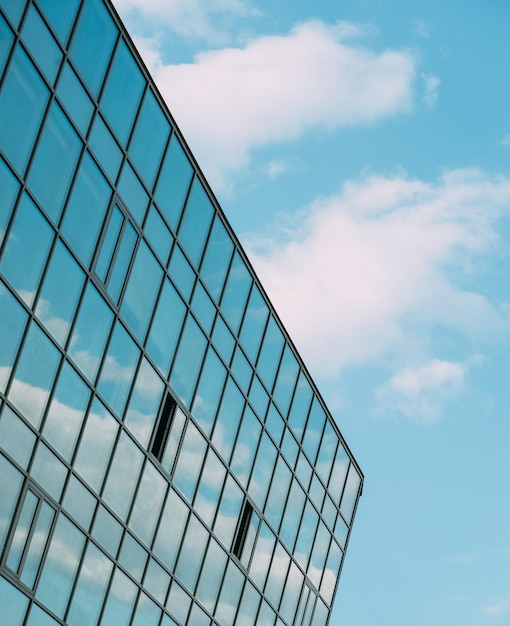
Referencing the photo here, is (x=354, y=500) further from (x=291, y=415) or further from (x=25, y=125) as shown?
(x=25, y=125)

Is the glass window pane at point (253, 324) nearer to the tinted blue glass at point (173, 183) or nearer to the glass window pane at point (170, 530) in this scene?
the tinted blue glass at point (173, 183)

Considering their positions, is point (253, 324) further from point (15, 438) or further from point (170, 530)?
point (15, 438)

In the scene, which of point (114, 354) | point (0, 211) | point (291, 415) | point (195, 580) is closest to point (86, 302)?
point (114, 354)

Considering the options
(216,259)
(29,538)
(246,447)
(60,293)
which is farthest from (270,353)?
(29,538)

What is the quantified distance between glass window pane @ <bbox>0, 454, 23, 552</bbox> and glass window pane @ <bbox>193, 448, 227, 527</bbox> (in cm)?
898

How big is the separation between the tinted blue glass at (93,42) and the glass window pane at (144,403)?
7.06 metres

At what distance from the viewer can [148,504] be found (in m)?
27.8

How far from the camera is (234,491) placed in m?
32.6

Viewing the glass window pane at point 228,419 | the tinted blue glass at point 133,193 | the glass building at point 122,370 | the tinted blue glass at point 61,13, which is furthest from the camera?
the glass window pane at point 228,419

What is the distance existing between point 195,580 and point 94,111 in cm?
1320

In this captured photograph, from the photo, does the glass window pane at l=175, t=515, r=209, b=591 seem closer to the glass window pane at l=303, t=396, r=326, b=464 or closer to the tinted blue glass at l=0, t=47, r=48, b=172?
the glass window pane at l=303, t=396, r=326, b=464

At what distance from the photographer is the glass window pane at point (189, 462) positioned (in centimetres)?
2953

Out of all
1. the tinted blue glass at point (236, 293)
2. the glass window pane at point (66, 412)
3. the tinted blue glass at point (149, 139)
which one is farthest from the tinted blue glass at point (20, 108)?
the tinted blue glass at point (236, 293)

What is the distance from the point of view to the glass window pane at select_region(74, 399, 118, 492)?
24.7 m
